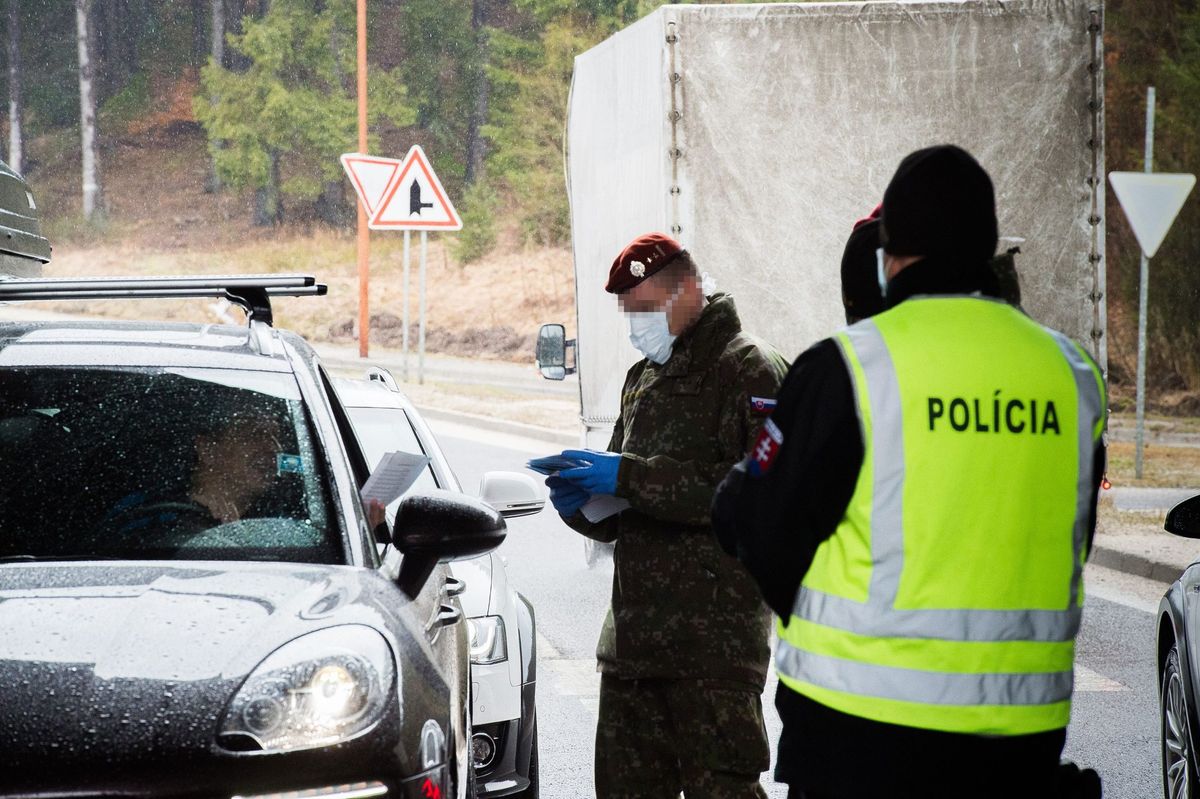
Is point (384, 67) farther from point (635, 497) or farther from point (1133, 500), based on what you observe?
point (635, 497)

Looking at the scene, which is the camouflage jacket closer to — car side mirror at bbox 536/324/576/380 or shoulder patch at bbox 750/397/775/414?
shoulder patch at bbox 750/397/775/414

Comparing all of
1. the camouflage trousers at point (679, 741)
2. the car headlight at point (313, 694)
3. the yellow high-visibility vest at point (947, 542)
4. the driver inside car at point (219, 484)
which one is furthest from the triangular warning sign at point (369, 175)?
the yellow high-visibility vest at point (947, 542)

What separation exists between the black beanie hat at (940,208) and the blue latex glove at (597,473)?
1524 mm

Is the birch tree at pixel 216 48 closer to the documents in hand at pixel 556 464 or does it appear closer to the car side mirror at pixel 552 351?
the car side mirror at pixel 552 351

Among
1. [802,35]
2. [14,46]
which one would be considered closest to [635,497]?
[802,35]

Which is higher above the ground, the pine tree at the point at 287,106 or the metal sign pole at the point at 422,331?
the pine tree at the point at 287,106

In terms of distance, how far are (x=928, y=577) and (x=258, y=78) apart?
55.8 m

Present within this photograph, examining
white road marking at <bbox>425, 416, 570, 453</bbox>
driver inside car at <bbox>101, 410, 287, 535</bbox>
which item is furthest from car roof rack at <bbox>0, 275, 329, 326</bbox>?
white road marking at <bbox>425, 416, 570, 453</bbox>

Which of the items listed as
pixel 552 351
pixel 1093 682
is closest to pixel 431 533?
pixel 1093 682

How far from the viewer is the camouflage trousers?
4.13 m

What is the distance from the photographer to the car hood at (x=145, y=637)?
264cm

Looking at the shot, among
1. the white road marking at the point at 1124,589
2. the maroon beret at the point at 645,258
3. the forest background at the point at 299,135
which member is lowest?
the white road marking at the point at 1124,589

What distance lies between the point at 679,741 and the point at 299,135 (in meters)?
54.0

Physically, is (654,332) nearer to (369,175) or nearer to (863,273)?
(863,273)
